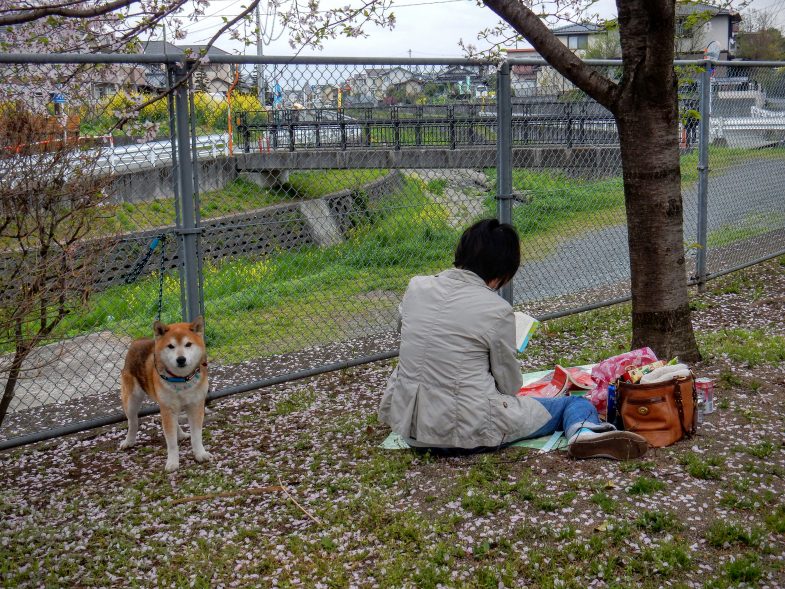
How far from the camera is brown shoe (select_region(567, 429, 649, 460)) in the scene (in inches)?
168

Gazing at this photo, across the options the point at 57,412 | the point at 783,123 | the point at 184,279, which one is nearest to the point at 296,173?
the point at 184,279

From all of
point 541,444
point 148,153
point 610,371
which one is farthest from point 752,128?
point 148,153

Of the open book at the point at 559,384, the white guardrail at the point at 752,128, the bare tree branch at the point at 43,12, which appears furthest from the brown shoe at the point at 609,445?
the white guardrail at the point at 752,128

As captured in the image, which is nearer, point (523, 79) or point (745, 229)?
point (523, 79)

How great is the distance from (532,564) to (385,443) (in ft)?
5.39

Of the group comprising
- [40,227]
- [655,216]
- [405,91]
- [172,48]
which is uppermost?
[172,48]

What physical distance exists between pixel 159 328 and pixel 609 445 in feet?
8.33

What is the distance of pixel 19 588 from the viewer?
3482mm

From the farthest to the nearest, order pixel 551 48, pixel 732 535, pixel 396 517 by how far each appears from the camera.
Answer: pixel 551 48 < pixel 396 517 < pixel 732 535

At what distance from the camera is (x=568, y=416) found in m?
4.61

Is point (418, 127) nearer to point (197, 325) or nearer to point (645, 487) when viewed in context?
point (197, 325)

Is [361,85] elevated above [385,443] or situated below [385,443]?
above

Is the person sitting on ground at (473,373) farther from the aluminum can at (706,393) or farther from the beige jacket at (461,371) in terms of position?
the aluminum can at (706,393)

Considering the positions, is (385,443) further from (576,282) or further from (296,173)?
(576,282)
